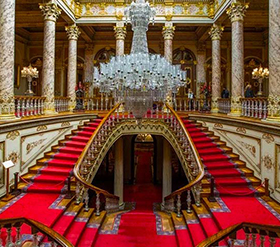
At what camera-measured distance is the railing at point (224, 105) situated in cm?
1076

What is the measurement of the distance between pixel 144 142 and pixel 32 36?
9347 mm

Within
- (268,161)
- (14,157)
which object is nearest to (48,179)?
(14,157)

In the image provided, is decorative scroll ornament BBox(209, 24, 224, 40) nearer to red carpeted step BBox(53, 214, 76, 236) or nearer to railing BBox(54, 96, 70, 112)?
railing BBox(54, 96, 70, 112)

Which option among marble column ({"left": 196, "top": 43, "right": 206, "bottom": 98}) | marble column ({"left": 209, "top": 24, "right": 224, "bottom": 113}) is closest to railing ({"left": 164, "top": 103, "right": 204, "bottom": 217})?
marble column ({"left": 209, "top": 24, "right": 224, "bottom": 113})

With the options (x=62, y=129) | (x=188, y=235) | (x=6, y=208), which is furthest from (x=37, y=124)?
(x=188, y=235)

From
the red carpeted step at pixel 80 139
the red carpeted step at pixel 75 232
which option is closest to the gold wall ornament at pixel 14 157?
the red carpeted step at pixel 75 232

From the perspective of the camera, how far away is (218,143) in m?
9.21

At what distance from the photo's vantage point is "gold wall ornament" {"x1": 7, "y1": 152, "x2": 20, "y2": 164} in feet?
22.1

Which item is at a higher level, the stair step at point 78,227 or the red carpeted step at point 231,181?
the red carpeted step at point 231,181

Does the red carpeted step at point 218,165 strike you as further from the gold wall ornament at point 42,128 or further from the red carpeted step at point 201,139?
the gold wall ornament at point 42,128

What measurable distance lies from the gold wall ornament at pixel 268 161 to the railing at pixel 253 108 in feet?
4.10

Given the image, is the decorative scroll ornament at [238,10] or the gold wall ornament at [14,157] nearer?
the gold wall ornament at [14,157]

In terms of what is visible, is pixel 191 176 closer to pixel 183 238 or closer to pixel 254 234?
pixel 183 238

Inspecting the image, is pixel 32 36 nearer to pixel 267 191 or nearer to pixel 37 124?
pixel 37 124
